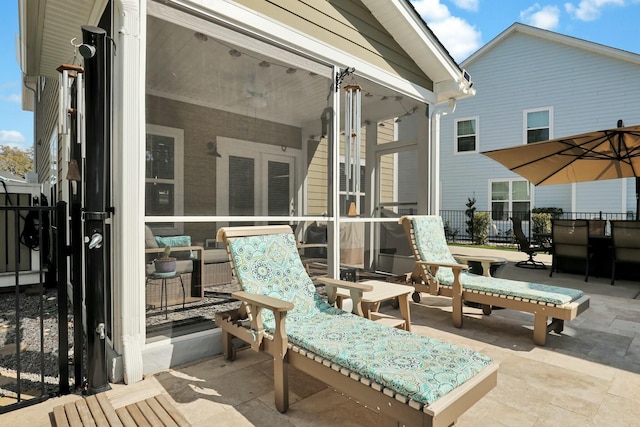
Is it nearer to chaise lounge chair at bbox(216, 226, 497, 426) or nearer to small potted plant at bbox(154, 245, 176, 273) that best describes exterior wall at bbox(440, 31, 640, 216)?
chaise lounge chair at bbox(216, 226, 497, 426)

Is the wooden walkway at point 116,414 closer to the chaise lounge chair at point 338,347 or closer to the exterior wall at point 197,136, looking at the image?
the chaise lounge chair at point 338,347

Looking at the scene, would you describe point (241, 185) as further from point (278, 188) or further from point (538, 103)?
point (538, 103)

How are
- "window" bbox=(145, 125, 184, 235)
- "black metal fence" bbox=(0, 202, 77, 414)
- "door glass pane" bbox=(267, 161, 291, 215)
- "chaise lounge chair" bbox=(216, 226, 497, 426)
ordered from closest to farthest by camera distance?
"chaise lounge chair" bbox=(216, 226, 497, 426) < "black metal fence" bbox=(0, 202, 77, 414) < "window" bbox=(145, 125, 184, 235) < "door glass pane" bbox=(267, 161, 291, 215)

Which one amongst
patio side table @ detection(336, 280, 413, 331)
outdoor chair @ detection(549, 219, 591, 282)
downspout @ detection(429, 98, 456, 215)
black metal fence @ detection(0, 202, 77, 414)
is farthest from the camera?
outdoor chair @ detection(549, 219, 591, 282)

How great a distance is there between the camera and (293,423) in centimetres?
210

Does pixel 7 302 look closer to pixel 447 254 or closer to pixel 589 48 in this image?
pixel 447 254

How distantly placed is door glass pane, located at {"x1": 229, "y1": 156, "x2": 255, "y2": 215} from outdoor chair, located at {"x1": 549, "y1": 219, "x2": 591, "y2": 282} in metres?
6.04

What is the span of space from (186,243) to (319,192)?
1572mm

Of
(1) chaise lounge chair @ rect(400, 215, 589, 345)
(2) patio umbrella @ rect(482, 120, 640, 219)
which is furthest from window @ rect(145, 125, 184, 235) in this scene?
(2) patio umbrella @ rect(482, 120, 640, 219)

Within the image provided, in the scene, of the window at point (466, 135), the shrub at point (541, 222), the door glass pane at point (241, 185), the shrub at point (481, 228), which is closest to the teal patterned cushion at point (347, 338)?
the door glass pane at point (241, 185)

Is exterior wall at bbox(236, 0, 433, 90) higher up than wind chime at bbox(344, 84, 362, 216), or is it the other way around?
exterior wall at bbox(236, 0, 433, 90)

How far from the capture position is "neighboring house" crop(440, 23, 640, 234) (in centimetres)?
1102

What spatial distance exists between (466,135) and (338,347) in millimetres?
13412

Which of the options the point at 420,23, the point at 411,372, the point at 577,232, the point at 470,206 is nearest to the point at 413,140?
the point at 420,23
